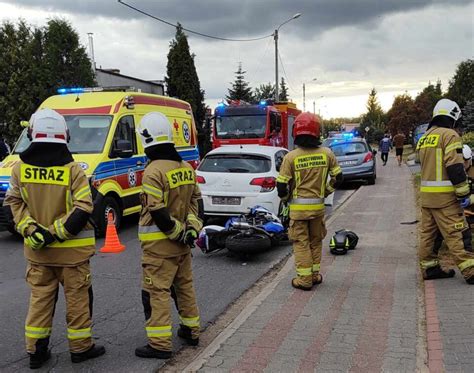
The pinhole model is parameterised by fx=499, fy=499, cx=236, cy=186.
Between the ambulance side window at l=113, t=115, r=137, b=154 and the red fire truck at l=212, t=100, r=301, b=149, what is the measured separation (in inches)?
311

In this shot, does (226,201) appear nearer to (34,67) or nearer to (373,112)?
(34,67)

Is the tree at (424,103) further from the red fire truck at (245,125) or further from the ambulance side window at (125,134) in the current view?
the ambulance side window at (125,134)

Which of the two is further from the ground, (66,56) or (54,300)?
(66,56)

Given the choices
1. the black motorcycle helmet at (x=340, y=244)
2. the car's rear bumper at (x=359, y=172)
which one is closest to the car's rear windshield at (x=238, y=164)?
A: the black motorcycle helmet at (x=340, y=244)

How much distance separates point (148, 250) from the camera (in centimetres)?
402

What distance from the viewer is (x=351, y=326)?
4574mm

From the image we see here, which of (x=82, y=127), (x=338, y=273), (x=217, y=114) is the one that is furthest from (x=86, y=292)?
(x=217, y=114)

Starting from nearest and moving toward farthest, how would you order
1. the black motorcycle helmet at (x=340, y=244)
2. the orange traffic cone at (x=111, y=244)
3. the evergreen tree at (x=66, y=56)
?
the black motorcycle helmet at (x=340, y=244) < the orange traffic cone at (x=111, y=244) < the evergreen tree at (x=66, y=56)

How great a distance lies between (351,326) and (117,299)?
2.63 meters

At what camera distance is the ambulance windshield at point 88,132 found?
30.4ft

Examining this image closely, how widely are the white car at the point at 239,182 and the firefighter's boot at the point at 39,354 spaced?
5198 millimetres

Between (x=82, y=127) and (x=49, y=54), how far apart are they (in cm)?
1610

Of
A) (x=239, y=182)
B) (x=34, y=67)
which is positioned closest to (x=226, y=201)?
(x=239, y=182)

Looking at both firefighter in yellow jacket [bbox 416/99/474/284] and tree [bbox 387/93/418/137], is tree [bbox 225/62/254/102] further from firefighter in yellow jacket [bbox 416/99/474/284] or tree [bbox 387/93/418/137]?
firefighter in yellow jacket [bbox 416/99/474/284]
